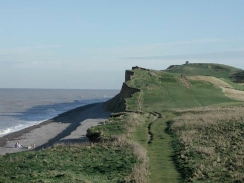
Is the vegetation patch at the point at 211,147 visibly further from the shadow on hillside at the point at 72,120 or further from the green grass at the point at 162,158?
the shadow on hillside at the point at 72,120

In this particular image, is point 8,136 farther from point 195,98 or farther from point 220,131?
point 220,131

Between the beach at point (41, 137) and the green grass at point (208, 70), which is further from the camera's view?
the green grass at point (208, 70)

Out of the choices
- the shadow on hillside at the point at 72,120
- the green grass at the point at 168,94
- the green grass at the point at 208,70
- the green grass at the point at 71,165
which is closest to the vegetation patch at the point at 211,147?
the green grass at the point at 71,165

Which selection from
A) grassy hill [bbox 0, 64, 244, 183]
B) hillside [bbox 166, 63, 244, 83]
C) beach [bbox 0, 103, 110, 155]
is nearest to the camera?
grassy hill [bbox 0, 64, 244, 183]

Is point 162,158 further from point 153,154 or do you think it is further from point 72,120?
point 72,120

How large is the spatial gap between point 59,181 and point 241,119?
20.2 m

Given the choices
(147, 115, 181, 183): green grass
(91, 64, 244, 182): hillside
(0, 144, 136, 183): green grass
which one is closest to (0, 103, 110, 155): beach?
(91, 64, 244, 182): hillside

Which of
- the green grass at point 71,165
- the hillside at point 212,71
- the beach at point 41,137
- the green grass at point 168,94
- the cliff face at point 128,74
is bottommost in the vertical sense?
the beach at point 41,137

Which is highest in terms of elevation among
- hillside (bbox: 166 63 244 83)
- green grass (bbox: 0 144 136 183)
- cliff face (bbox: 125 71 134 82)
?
hillside (bbox: 166 63 244 83)

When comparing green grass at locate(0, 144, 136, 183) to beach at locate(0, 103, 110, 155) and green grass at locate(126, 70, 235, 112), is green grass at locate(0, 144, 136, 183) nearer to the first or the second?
beach at locate(0, 103, 110, 155)

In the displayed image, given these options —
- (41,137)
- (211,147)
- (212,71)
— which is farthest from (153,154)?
(212,71)

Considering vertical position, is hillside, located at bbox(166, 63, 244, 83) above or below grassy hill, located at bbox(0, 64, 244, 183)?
above

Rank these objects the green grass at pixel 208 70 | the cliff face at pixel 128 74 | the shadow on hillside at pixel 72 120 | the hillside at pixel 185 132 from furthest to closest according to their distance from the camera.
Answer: the green grass at pixel 208 70 < the cliff face at pixel 128 74 < the shadow on hillside at pixel 72 120 < the hillside at pixel 185 132

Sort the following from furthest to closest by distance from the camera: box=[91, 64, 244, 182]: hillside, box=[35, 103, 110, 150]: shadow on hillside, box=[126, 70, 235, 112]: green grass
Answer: box=[126, 70, 235, 112]: green grass, box=[35, 103, 110, 150]: shadow on hillside, box=[91, 64, 244, 182]: hillside
